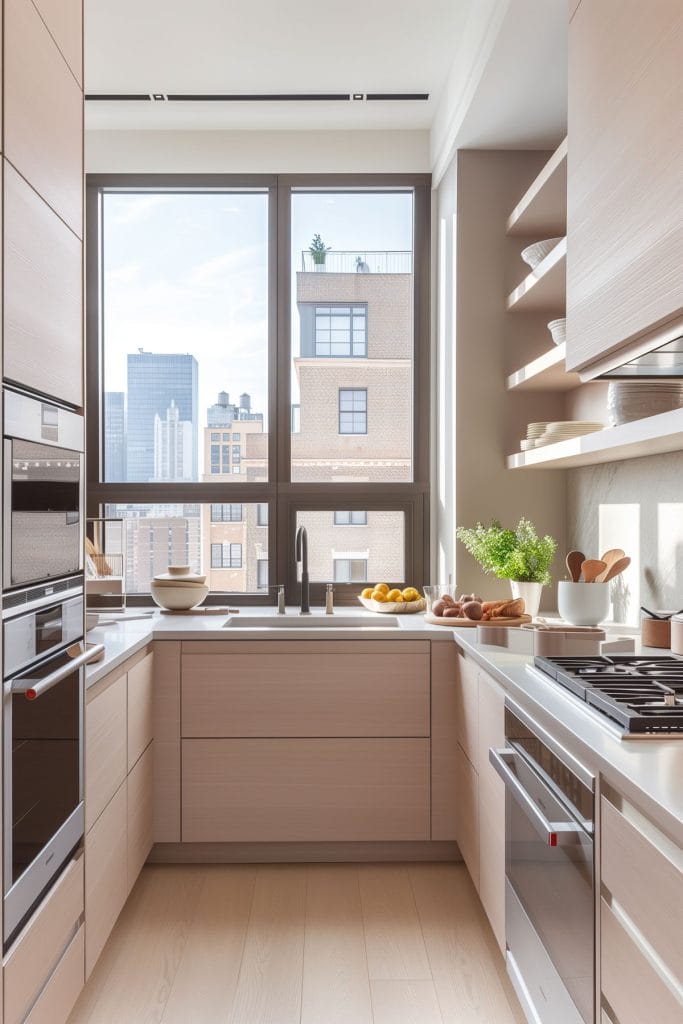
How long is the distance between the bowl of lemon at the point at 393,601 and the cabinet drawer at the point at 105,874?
4.10ft

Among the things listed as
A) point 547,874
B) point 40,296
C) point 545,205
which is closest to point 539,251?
point 545,205

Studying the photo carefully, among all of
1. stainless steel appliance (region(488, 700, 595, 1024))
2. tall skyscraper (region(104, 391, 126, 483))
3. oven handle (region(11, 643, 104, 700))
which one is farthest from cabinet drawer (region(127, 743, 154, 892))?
tall skyscraper (region(104, 391, 126, 483))

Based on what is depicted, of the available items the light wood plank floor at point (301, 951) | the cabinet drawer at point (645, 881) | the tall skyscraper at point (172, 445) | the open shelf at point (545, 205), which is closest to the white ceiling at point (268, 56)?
the open shelf at point (545, 205)

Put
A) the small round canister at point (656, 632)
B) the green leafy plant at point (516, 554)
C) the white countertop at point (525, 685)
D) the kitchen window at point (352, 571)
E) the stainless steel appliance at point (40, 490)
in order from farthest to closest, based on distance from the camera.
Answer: the kitchen window at point (352, 571) < the green leafy plant at point (516, 554) < the small round canister at point (656, 632) < the stainless steel appliance at point (40, 490) < the white countertop at point (525, 685)

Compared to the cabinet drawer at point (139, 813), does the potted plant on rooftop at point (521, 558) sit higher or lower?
higher

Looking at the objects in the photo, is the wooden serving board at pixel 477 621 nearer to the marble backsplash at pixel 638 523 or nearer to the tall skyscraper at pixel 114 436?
the marble backsplash at pixel 638 523

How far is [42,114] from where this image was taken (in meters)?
1.59

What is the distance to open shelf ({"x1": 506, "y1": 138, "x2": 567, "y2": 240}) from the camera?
8.05 ft

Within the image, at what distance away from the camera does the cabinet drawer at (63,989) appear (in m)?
1.58

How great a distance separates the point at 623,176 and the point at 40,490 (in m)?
1.24

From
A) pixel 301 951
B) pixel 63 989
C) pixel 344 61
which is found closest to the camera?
pixel 63 989

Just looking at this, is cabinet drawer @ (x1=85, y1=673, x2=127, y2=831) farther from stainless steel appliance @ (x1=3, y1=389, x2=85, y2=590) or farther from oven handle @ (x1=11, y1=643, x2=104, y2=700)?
stainless steel appliance @ (x1=3, y1=389, x2=85, y2=590)

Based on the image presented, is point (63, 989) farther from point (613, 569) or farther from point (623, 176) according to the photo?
point (623, 176)

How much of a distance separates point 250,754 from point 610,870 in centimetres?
167
